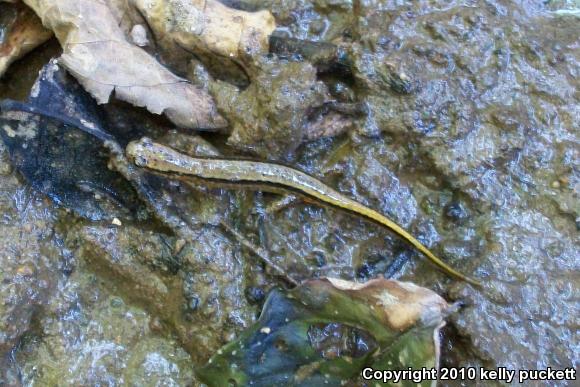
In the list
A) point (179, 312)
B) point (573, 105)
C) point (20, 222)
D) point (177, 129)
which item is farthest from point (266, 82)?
point (573, 105)

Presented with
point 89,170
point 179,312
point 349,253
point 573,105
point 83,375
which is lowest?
point 83,375

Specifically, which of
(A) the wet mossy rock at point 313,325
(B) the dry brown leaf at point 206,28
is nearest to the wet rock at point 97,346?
(A) the wet mossy rock at point 313,325

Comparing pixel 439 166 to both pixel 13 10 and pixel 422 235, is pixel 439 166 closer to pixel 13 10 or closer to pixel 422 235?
pixel 422 235

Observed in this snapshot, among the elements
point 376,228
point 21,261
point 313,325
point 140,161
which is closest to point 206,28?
point 140,161

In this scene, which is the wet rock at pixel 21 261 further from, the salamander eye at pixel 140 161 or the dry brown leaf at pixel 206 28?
the dry brown leaf at pixel 206 28

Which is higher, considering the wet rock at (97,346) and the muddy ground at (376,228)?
the muddy ground at (376,228)

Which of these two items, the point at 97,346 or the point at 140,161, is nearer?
the point at 97,346

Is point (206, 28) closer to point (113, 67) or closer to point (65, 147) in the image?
point (113, 67)
